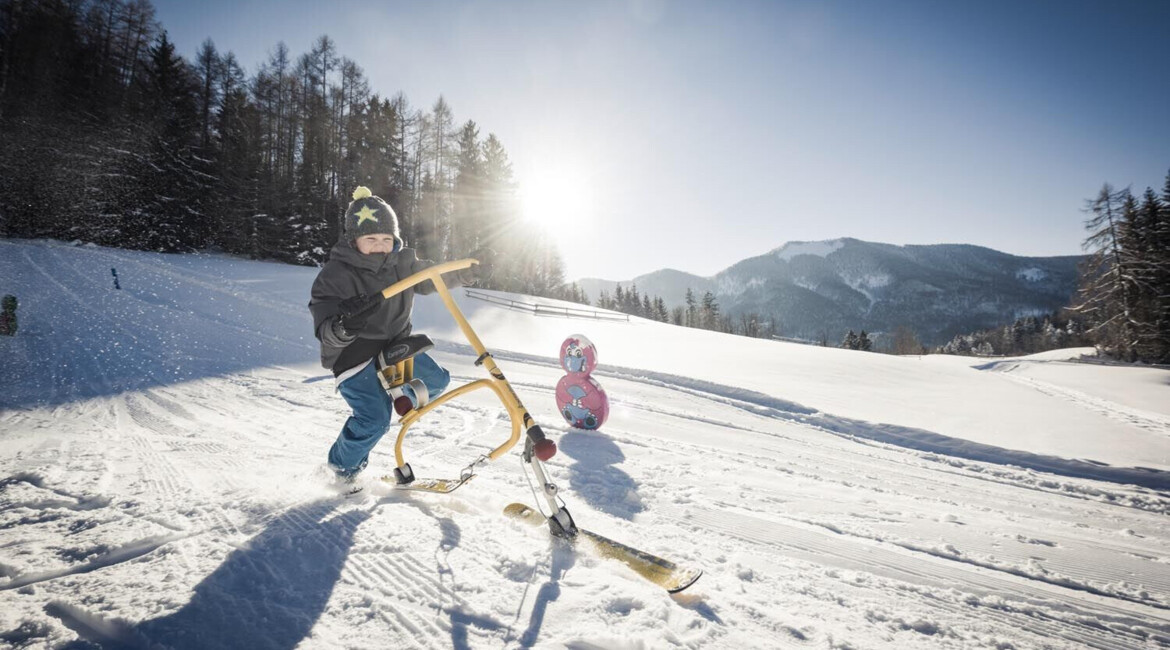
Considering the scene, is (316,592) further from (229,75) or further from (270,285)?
(229,75)

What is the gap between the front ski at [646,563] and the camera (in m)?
2.13

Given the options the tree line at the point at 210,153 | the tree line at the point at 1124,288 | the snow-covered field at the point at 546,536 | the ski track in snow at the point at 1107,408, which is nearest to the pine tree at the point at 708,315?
the tree line at the point at 210,153

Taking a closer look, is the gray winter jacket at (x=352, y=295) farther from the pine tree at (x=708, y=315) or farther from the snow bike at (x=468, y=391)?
the pine tree at (x=708, y=315)

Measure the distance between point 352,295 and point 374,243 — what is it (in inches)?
16.2

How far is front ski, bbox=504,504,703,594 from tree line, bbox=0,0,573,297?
2806cm

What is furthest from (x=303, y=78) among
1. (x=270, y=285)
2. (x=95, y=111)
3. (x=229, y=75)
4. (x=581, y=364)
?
(x=581, y=364)

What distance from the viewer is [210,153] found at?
26.8 meters

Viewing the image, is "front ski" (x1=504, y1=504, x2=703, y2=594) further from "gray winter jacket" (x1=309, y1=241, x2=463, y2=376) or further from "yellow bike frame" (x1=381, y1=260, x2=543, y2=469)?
"gray winter jacket" (x1=309, y1=241, x2=463, y2=376)

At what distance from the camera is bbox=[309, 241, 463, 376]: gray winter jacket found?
281cm

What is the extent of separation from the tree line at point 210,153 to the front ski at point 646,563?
28.1 m

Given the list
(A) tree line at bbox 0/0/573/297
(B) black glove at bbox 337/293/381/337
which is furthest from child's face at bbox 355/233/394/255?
(A) tree line at bbox 0/0/573/297

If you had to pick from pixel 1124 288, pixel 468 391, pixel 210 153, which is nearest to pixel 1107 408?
pixel 468 391

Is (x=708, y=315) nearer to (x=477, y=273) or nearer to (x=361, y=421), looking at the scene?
(x=477, y=273)

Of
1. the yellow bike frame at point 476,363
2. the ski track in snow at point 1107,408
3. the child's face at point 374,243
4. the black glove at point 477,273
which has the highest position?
the child's face at point 374,243
